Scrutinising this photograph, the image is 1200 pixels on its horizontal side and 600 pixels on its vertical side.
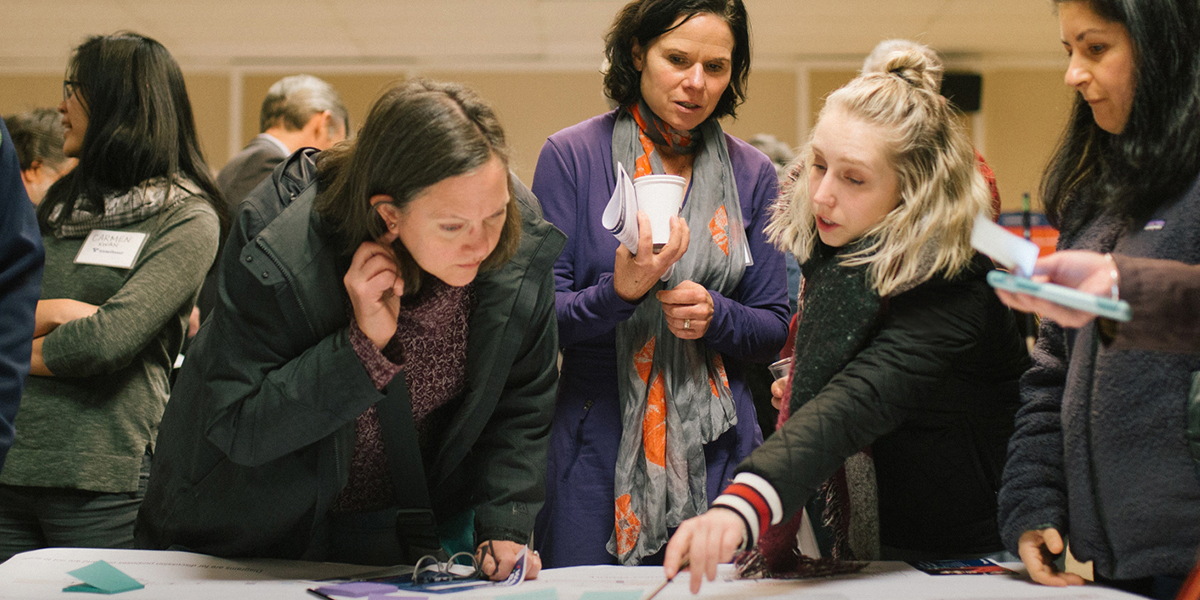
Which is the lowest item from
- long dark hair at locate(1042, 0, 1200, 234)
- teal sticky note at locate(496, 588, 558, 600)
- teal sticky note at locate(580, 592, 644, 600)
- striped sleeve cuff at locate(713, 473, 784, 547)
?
teal sticky note at locate(496, 588, 558, 600)

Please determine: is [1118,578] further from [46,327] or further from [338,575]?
[46,327]

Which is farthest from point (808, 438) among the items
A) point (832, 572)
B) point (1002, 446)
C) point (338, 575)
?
point (338, 575)

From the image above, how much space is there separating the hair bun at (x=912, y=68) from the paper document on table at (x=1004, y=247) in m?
0.54

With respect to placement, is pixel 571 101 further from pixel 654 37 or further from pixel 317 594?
pixel 317 594

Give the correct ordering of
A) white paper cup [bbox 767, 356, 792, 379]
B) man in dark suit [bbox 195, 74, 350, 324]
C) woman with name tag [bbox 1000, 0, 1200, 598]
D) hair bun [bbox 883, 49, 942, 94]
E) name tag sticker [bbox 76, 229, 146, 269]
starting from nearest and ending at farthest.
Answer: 1. woman with name tag [bbox 1000, 0, 1200, 598]
2. hair bun [bbox 883, 49, 942, 94]
3. white paper cup [bbox 767, 356, 792, 379]
4. name tag sticker [bbox 76, 229, 146, 269]
5. man in dark suit [bbox 195, 74, 350, 324]

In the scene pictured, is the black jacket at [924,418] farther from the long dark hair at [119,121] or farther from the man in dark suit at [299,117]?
the man in dark suit at [299,117]

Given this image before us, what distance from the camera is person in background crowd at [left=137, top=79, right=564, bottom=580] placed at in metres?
1.23

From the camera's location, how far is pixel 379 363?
4.04 ft

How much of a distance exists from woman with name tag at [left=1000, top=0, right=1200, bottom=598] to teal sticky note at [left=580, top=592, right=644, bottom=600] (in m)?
0.57

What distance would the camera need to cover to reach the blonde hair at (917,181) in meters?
1.27

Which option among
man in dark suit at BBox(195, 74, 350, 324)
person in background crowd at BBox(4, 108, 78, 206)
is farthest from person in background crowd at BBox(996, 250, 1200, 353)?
person in background crowd at BBox(4, 108, 78, 206)

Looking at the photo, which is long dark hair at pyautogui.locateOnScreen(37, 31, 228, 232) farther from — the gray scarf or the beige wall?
the beige wall

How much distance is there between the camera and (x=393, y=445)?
1.36m

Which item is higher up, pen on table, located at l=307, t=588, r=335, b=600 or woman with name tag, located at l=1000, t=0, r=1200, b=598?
woman with name tag, located at l=1000, t=0, r=1200, b=598
